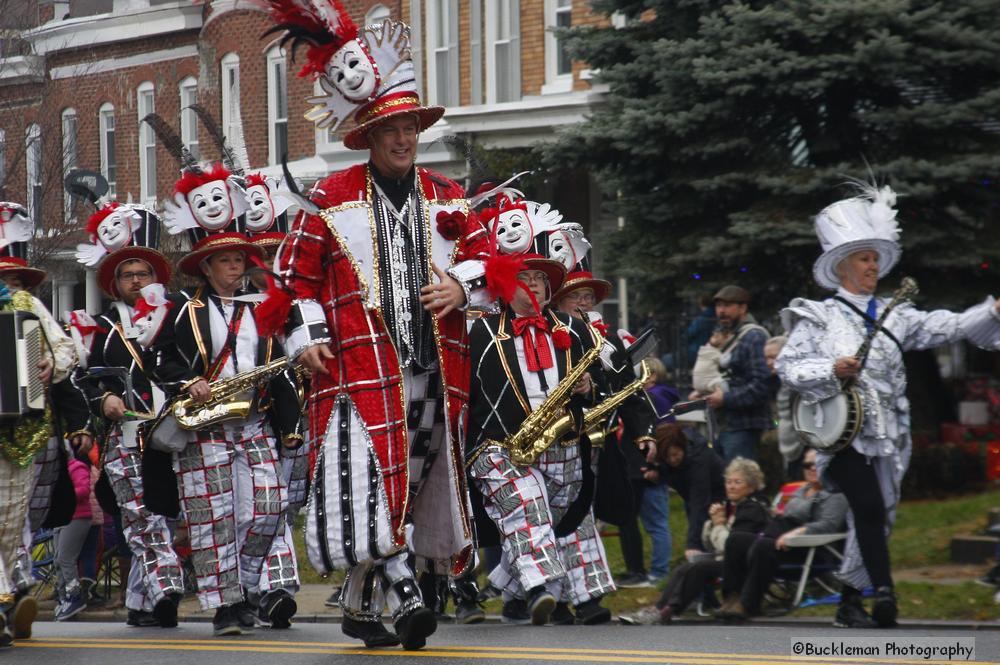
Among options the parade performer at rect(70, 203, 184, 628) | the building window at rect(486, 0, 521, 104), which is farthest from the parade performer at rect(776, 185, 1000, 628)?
the building window at rect(486, 0, 521, 104)

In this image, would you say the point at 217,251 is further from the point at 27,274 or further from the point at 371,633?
the point at 371,633

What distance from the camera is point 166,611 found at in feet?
35.2

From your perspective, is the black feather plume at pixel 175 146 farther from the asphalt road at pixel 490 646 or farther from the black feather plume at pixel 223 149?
the asphalt road at pixel 490 646

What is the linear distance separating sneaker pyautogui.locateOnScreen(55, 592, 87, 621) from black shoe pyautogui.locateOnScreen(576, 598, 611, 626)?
465cm

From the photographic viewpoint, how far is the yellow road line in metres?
7.41

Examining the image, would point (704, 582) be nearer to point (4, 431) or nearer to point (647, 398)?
point (647, 398)

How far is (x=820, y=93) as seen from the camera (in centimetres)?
1628

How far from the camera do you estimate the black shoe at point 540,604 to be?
9969mm

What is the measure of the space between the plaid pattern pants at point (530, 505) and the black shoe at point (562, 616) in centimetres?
8

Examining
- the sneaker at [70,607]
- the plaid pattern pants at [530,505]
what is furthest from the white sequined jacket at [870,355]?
the sneaker at [70,607]

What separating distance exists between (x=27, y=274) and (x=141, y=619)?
7.29ft

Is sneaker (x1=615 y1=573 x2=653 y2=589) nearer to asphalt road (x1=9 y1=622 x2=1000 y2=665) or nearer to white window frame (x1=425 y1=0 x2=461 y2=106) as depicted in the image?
asphalt road (x1=9 y1=622 x2=1000 y2=665)

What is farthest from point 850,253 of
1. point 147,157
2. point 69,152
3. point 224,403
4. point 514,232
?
point 147,157

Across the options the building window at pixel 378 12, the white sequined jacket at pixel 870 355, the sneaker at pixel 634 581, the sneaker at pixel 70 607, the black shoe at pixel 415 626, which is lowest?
the sneaker at pixel 70 607
